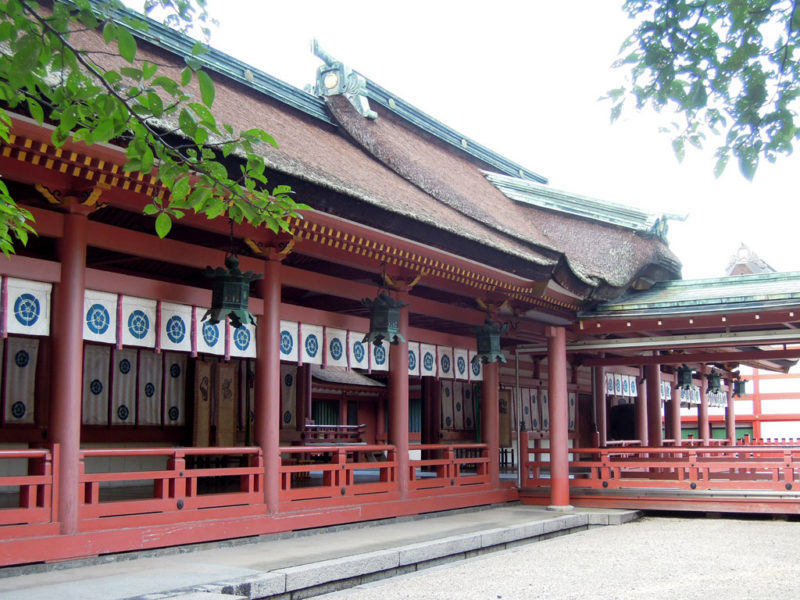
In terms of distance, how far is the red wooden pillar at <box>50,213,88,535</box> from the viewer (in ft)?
A: 24.2

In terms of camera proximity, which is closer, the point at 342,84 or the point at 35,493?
the point at 35,493

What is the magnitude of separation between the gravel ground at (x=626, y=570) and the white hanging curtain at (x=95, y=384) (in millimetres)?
5270

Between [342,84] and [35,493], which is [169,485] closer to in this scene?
[35,493]

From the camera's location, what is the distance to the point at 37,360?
10914 millimetres

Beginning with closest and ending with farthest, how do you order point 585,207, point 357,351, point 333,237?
point 333,237 < point 357,351 < point 585,207

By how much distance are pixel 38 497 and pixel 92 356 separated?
4.31m

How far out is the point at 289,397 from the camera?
15.0m

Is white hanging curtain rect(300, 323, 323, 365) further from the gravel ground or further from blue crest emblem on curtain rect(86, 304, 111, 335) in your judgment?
the gravel ground

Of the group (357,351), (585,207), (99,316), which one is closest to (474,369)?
(357,351)

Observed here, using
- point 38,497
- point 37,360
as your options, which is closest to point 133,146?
point 38,497

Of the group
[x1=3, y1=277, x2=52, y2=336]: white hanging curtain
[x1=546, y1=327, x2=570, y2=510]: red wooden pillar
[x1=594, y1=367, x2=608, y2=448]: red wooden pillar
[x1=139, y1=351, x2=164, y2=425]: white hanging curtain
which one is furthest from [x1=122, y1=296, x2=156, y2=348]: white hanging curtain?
[x1=594, y1=367, x2=608, y2=448]: red wooden pillar

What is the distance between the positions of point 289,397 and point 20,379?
5206 millimetres

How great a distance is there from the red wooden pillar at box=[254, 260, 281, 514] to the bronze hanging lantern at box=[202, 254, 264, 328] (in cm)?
79

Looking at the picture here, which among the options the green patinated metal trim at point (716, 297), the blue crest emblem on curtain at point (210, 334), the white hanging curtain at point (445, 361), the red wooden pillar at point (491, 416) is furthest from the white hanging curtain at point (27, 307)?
the green patinated metal trim at point (716, 297)
